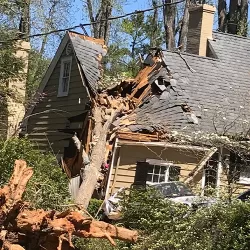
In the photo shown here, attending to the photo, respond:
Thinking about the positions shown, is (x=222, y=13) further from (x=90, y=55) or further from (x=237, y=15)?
(x=90, y=55)

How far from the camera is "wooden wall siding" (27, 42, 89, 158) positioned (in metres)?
20.1

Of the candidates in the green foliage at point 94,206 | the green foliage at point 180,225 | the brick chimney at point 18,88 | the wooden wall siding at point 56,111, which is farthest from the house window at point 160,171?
the green foliage at point 180,225

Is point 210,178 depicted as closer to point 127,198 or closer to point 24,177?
point 127,198

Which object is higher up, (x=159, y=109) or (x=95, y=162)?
(x=159, y=109)

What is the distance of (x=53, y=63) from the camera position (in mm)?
22250

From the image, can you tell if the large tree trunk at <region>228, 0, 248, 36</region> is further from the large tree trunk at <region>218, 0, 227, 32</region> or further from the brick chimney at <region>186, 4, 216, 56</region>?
the brick chimney at <region>186, 4, 216, 56</region>

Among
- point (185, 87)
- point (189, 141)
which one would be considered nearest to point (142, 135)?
point (189, 141)

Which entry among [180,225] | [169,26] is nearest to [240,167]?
[180,225]

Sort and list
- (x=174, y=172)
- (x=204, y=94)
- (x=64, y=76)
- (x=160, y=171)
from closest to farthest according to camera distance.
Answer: (x=174, y=172) < (x=160, y=171) < (x=204, y=94) < (x=64, y=76)

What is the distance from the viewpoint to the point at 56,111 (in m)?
21.3

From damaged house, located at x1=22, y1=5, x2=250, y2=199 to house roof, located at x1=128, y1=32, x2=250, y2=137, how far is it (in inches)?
1.2

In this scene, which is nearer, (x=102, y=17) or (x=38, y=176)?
(x=38, y=176)

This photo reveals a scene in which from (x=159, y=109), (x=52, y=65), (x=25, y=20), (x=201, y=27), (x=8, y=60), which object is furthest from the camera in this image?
(x=25, y=20)

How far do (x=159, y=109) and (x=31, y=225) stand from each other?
10.6 metres
